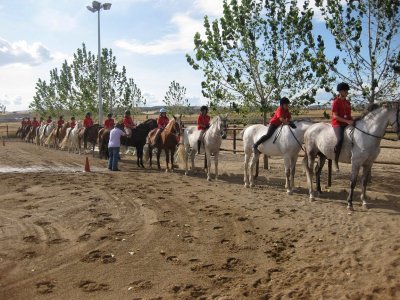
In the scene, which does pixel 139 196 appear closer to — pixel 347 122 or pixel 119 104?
pixel 347 122

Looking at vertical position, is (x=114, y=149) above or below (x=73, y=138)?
below

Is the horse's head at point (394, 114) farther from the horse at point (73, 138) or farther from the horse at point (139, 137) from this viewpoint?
the horse at point (73, 138)

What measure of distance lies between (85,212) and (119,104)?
24.7 m

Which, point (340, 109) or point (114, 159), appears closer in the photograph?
point (340, 109)

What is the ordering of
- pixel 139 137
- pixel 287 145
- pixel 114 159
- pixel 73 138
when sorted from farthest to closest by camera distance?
1. pixel 73 138
2. pixel 139 137
3. pixel 114 159
4. pixel 287 145

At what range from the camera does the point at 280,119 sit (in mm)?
10164

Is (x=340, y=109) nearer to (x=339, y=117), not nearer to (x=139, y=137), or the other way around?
(x=339, y=117)

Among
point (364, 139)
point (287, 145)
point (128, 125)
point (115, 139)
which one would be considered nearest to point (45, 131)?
point (128, 125)

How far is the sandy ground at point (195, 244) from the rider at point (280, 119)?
162 centimetres

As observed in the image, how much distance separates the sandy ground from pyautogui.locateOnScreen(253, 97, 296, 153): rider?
5.30ft

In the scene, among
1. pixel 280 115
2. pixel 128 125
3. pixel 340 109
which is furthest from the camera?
pixel 128 125

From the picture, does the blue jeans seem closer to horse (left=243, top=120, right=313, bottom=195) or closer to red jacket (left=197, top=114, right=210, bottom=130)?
red jacket (left=197, top=114, right=210, bottom=130)

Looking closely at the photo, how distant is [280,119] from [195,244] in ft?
17.4

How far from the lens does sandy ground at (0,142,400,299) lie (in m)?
4.59
